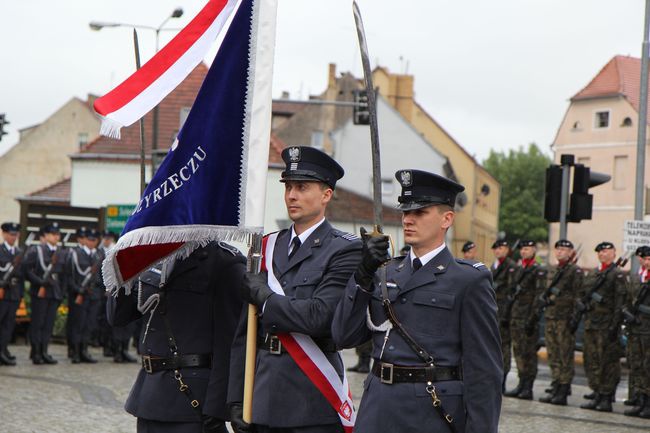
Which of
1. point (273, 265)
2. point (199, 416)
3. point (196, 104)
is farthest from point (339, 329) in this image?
point (196, 104)

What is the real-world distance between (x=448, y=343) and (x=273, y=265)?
111 centimetres

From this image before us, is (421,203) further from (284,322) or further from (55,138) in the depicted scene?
(55,138)

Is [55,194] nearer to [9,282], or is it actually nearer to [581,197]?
[9,282]

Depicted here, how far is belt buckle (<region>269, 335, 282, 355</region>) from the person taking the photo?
18.9ft

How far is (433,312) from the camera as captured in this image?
17.8 ft

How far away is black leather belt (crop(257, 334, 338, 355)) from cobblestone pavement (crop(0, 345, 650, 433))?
6.10m

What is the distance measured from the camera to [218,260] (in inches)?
252

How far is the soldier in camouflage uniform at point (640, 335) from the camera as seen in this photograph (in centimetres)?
1499

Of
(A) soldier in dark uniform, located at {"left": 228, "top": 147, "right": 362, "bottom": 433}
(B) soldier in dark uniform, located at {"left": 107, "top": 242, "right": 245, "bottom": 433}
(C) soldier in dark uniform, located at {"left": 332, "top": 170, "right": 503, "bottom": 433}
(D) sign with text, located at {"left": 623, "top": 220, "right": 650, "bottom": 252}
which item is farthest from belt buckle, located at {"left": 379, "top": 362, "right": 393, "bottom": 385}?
(D) sign with text, located at {"left": 623, "top": 220, "right": 650, "bottom": 252}

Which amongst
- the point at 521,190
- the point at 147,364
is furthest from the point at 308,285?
the point at 521,190

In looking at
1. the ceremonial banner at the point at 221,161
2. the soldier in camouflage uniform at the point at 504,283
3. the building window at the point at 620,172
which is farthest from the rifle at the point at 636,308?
the building window at the point at 620,172

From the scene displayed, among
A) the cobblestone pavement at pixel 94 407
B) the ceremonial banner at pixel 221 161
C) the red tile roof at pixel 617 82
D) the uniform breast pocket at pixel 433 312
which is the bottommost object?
the cobblestone pavement at pixel 94 407

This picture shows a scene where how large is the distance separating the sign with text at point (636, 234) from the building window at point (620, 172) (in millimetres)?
44287

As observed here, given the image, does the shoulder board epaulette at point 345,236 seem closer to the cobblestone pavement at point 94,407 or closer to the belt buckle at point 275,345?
the belt buckle at point 275,345
